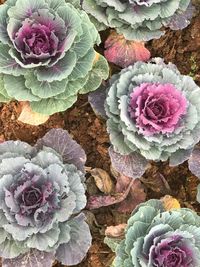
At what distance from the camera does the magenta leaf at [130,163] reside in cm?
209

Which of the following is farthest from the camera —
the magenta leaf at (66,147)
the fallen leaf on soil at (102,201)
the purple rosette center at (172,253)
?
the fallen leaf on soil at (102,201)

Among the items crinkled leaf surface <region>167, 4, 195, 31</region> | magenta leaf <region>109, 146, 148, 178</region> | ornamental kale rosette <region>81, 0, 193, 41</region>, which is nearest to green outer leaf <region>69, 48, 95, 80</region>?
ornamental kale rosette <region>81, 0, 193, 41</region>

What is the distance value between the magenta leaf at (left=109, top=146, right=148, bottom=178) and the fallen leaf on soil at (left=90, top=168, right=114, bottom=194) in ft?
0.55

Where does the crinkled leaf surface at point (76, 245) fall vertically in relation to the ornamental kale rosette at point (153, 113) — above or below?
below

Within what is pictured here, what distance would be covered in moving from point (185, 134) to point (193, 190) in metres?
0.43

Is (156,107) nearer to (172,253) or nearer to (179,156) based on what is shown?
(179,156)

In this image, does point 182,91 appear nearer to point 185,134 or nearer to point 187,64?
point 185,134

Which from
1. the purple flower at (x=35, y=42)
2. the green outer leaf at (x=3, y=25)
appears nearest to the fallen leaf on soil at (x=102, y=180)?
the purple flower at (x=35, y=42)

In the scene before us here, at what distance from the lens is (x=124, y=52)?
7.57ft

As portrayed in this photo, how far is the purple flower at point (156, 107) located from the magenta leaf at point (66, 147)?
25 centimetres

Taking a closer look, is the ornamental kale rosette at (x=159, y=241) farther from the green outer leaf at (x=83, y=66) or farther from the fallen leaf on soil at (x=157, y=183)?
the green outer leaf at (x=83, y=66)

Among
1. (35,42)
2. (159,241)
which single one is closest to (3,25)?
(35,42)

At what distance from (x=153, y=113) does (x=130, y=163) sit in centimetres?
23

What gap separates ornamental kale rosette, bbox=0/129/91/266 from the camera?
1893 mm
